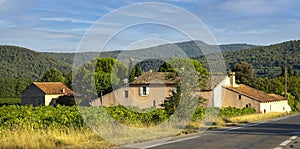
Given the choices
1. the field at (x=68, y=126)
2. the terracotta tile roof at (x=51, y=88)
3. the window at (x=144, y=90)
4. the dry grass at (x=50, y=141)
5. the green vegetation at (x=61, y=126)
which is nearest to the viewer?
the dry grass at (x=50, y=141)

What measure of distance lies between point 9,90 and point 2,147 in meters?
116

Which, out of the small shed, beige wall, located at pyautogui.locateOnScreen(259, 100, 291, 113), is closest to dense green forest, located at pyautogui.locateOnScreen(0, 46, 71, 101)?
the small shed

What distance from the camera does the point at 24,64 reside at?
188 m

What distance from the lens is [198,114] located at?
94.2 feet

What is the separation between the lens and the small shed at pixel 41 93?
8775cm

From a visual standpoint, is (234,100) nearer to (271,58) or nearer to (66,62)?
(66,62)

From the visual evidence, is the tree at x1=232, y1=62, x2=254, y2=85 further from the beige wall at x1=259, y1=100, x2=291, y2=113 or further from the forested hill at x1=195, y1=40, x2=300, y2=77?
the forested hill at x1=195, y1=40, x2=300, y2=77

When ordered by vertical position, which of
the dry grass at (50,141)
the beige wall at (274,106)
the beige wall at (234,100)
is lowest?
the dry grass at (50,141)

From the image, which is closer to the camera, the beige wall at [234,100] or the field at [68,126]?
the field at [68,126]

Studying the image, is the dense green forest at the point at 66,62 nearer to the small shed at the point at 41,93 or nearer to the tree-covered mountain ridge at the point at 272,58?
the tree-covered mountain ridge at the point at 272,58

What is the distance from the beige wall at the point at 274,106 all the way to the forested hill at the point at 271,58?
307 feet

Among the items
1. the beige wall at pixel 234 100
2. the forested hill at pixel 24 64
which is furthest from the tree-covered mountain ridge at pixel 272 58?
the beige wall at pixel 234 100

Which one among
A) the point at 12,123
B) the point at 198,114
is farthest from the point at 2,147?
the point at 198,114

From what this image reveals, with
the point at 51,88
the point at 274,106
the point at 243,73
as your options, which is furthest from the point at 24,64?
the point at 274,106
